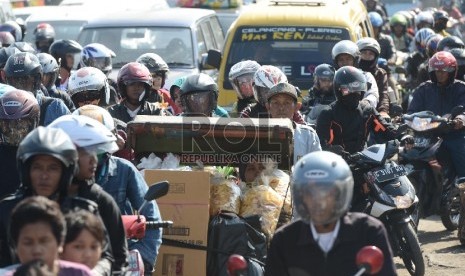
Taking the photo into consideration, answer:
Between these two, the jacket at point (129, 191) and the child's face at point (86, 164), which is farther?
the jacket at point (129, 191)

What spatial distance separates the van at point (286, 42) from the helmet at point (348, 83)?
13.7ft

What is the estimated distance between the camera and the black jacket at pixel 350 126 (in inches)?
437

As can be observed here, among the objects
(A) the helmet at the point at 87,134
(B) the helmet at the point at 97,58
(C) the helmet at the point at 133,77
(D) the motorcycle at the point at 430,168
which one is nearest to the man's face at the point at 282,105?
(C) the helmet at the point at 133,77

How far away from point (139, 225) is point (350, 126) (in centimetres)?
467

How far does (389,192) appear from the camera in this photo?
10.8 metres

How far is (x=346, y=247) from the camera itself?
5.68 metres

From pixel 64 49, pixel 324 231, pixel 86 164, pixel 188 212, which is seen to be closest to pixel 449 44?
pixel 64 49

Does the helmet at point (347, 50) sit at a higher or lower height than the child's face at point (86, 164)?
lower

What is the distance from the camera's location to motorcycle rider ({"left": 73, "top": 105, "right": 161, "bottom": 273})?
6945 mm

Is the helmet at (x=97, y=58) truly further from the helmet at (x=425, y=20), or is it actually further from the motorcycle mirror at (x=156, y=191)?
the helmet at (x=425, y=20)

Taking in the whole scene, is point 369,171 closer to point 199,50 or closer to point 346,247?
point 346,247

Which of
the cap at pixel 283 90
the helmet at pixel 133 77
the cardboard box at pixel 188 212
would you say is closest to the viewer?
the cardboard box at pixel 188 212

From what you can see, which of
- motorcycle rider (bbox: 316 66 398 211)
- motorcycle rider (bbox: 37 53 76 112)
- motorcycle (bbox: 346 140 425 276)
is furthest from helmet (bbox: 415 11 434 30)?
motorcycle (bbox: 346 140 425 276)

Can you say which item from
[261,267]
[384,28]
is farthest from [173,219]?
[384,28]
